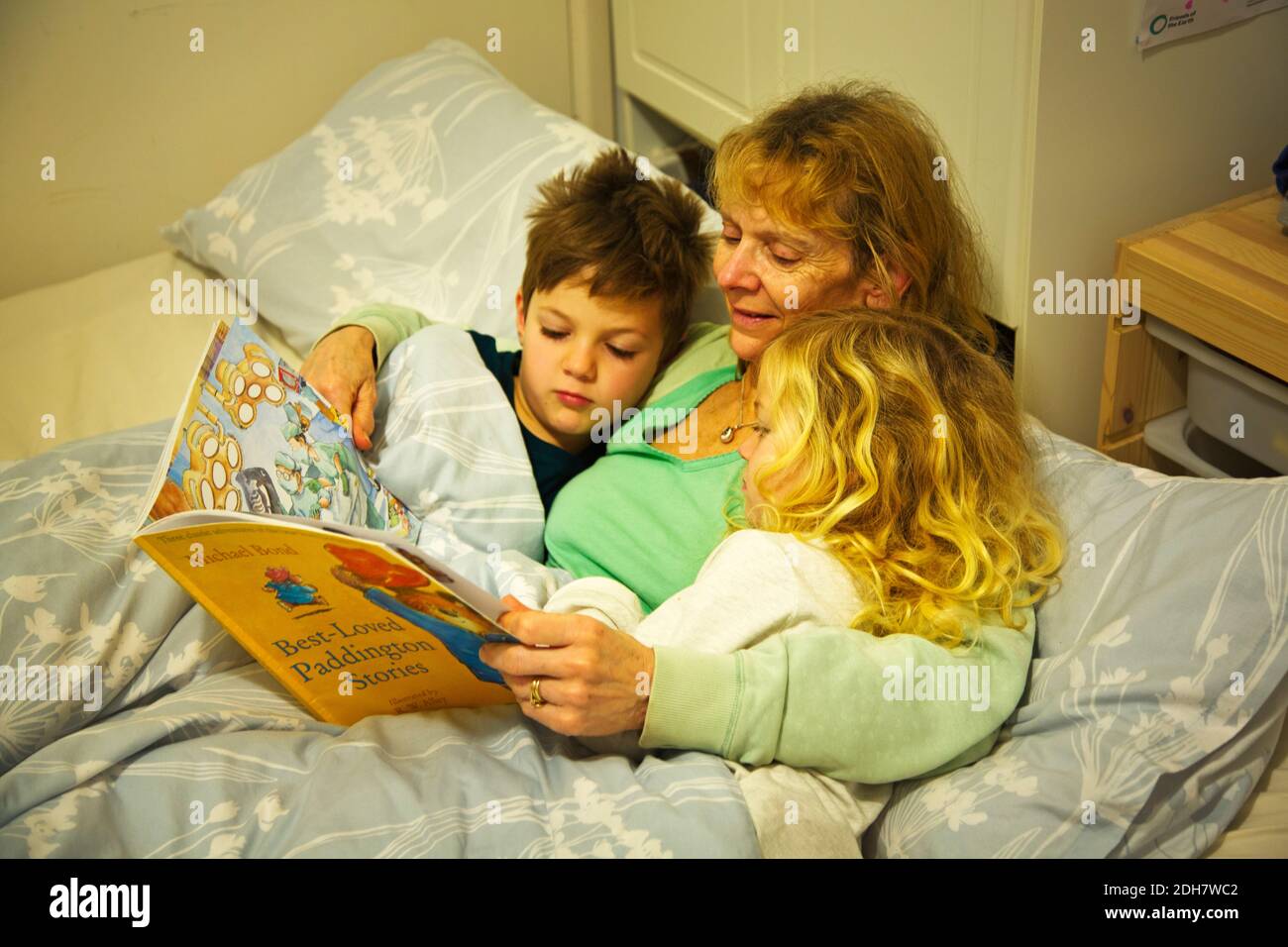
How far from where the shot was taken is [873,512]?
1.13 metres

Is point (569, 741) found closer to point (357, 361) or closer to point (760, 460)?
point (760, 460)

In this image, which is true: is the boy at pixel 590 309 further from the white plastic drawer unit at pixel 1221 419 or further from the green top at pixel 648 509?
the white plastic drawer unit at pixel 1221 419

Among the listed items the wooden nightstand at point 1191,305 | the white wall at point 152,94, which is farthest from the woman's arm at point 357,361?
the wooden nightstand at point 1191,305

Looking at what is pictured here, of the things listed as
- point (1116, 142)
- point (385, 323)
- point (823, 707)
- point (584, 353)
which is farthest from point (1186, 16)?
point (385, 323)

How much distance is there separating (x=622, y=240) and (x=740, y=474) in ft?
1.01

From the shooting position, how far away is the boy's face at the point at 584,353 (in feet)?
4.50

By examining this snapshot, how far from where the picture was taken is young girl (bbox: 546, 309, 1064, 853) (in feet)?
3.58

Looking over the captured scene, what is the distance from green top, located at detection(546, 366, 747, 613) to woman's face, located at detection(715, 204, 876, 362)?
0.11 metres

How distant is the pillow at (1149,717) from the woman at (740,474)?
0.15 ft

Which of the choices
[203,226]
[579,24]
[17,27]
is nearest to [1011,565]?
[203,226]

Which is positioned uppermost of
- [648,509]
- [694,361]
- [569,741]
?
[694,361]

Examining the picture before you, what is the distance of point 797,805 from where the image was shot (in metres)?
1.01

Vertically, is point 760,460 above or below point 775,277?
below

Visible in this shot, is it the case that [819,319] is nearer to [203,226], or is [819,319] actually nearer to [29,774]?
[29,774]
